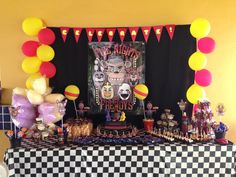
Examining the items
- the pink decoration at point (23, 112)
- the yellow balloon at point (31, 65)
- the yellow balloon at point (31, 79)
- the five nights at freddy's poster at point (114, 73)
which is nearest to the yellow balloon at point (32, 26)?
the yellow balloon at point (31, 65)

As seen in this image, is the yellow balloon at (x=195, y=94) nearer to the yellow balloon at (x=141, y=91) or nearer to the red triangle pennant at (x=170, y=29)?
the yellow balloon at (x=141, y=91)

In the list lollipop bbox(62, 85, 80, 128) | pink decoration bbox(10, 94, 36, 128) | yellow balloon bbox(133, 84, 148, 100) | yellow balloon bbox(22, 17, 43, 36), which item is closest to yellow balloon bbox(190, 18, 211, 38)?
yellow balloon bbox(133, 84, 148, 100)

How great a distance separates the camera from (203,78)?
2889mm

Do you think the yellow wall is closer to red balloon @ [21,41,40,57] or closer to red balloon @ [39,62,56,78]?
red balloon @ [21,41,40,57]

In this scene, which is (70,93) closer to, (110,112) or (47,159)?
(110,112)

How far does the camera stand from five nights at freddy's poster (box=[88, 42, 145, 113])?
3129mm

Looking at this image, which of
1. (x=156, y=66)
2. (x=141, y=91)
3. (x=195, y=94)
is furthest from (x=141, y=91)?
(x=195, y=94)

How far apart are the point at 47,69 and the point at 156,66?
1.15 m

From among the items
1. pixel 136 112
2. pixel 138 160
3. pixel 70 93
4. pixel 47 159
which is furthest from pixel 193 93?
pixel 47 159

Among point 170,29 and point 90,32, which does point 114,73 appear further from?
point 170,29

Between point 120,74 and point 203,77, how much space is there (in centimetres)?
86

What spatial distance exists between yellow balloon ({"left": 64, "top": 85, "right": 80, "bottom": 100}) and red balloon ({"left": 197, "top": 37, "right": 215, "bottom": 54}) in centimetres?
132

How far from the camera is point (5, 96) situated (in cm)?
322

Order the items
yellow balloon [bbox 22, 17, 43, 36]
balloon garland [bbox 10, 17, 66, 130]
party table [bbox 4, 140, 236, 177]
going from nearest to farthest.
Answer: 1. party table [bbox 4, 140, 236, 177]
2. balloon garland [bbox 10, 17, 66, 130]
3. yellow balloon [bbox 22, 17, 43, 36]
